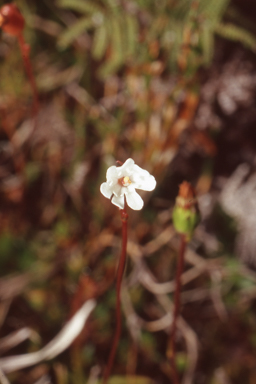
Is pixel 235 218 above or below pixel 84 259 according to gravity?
below

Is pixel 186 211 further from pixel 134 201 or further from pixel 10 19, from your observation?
pixel 10 19

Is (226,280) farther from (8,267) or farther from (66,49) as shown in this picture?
(66,49)

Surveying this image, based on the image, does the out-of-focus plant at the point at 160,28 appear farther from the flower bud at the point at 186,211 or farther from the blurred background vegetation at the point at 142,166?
A: the flower bud at the point at 186,211

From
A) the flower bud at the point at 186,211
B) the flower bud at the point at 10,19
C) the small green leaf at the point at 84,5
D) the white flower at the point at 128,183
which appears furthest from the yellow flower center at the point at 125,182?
the small green leaf at the point at 84,5

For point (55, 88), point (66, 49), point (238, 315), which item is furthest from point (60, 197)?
point (238, 315)

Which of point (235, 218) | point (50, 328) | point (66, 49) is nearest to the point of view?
point (50, 328)

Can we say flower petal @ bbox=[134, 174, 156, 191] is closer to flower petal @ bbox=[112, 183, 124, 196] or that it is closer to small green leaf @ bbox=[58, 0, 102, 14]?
flower petal @ bbox=[112, 183, 124, 196]

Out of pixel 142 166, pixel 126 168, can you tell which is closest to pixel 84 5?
pixel 142 166
